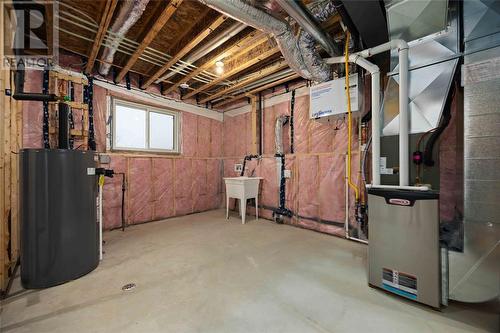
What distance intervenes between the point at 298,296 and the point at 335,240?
1546mm

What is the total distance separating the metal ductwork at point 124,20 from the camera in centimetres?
194

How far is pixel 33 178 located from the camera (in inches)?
68.9

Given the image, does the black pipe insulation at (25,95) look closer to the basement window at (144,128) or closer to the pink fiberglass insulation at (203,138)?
the basement window at (144,128)

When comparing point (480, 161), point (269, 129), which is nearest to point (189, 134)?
point (269, 129)

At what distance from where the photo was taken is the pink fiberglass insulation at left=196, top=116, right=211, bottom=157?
4.85 metres

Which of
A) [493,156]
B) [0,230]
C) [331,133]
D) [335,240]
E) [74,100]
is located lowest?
[335,240]

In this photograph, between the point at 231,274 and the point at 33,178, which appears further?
the point at 231,274

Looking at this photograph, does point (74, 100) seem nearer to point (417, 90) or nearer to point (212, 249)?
point (212, 249)

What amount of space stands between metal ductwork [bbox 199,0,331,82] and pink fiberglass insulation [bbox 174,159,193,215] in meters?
3.10

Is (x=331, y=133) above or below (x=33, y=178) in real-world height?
above

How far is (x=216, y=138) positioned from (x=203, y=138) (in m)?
0.39

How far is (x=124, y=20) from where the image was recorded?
2.13 meters

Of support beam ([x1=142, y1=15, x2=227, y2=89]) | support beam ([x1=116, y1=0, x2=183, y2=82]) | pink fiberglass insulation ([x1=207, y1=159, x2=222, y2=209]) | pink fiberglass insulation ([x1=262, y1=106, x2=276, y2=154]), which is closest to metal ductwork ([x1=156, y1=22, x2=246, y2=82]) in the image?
support beam ([x1=142, y1=15, x2=227, y2=89])

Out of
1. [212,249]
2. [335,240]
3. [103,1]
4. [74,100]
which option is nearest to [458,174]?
[335,240]
